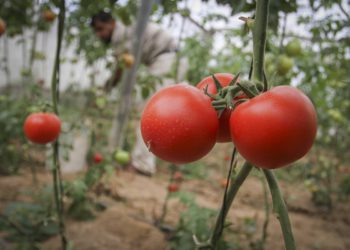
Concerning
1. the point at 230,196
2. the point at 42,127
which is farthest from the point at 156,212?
the point at 230,196

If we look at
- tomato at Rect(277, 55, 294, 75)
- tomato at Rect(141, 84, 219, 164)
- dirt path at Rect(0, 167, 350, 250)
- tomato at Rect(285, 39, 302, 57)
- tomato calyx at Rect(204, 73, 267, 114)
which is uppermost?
tomato at Rect(285, 39, 302, 57)

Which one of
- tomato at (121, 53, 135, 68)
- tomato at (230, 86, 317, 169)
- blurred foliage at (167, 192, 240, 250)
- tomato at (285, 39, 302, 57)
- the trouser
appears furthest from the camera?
the trouser

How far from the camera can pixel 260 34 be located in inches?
24.6

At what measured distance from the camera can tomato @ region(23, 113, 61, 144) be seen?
1202mm

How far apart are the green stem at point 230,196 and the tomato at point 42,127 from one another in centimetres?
71

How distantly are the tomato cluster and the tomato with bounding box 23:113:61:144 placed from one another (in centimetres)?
69

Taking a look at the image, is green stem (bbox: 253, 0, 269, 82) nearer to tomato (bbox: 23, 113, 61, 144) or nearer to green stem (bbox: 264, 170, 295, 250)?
green stem (bbox: 264, 170, 295, 250)

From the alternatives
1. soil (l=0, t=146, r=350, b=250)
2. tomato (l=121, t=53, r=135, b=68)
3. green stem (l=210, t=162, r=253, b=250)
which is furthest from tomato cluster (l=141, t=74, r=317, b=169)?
tomato (l=121, t=53, r=135, b=68)

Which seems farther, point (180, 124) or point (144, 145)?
point (144, 145)

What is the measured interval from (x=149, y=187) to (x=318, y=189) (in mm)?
1684

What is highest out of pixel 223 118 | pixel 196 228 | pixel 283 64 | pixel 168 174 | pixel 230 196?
pixel 283 64

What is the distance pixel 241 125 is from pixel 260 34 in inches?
7.1

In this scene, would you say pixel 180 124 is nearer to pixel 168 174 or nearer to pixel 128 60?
pixel 128 60

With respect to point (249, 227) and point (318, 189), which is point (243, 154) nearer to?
point (249, 227)
